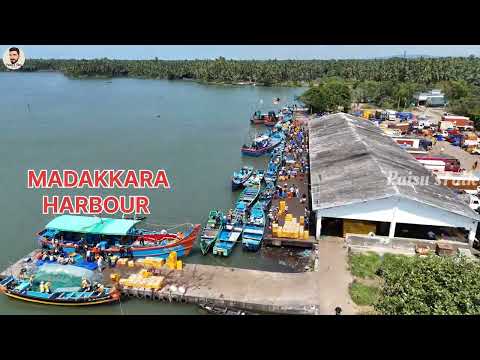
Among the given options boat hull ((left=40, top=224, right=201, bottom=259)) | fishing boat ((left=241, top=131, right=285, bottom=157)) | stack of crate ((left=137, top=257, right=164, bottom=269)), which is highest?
fishing boat ((left=241, top=131, right=285, bottom=157))

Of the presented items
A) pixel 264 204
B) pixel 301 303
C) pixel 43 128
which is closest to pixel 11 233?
pixel 264 204

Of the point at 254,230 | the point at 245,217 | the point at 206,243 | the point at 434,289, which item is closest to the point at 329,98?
the point at 245,217

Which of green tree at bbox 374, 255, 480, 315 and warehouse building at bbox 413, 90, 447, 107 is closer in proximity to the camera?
green tree at bbox 374, 255, 480, 315

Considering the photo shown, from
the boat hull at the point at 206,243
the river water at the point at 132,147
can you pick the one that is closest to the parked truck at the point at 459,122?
the river water at the point at 132,147

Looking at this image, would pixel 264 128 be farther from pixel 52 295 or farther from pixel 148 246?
pixel 52 295

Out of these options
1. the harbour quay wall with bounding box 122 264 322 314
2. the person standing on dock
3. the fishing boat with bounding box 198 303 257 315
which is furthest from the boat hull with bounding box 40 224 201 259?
the fishing boat with bounding box 198 303 257 315

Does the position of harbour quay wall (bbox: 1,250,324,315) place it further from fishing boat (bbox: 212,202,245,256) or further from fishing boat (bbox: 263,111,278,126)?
fishing boat (bbox: 263,111,278,126)
